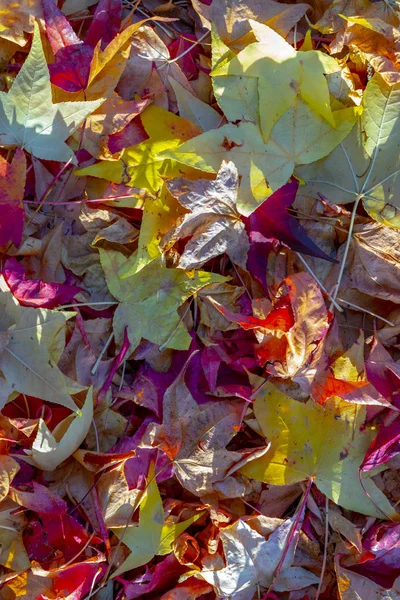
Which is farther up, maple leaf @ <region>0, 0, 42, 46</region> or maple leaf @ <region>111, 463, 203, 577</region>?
maple leaf @ <region>0, 0, 42, 46</region>

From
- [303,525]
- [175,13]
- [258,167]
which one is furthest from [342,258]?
[175,13]

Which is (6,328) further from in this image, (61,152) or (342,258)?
(342,258)

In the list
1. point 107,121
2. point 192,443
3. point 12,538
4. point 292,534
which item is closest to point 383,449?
point 292,534

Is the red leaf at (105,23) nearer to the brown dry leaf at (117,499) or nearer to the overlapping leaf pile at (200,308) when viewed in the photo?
the overlapping leaf pile at (200,308)

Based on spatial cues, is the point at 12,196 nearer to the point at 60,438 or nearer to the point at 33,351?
the point at 33,351

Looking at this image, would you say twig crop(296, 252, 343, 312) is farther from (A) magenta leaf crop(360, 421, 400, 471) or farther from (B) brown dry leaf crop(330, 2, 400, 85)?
A: (B) brown dry leaf crop(330, 2, 400, 85)

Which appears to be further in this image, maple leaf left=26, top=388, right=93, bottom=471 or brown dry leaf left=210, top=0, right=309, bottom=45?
brown dry leaf left=210, top=0, right=309, bottom=45

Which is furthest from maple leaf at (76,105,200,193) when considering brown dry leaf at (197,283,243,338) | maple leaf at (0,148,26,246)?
brown dry leaf at (197,283,243,338)
